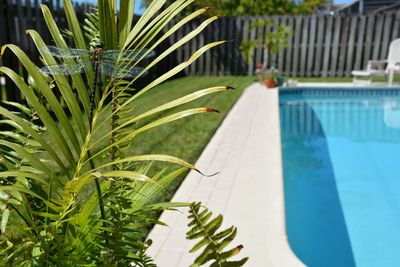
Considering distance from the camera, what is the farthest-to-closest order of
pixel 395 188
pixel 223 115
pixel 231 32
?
pixel 231 32 < pixel 223 115 < pixel 395 188

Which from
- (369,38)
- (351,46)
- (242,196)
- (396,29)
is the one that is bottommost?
(242,196)

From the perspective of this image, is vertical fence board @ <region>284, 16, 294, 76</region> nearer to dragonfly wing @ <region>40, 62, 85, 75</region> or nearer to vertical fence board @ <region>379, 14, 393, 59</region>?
vertical fence board @ <region>379, 14, 393, 59</region>

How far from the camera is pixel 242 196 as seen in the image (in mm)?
2945

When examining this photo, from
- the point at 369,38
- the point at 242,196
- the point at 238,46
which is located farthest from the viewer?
the point at 238,46

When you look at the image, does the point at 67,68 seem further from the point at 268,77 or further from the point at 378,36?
the point at 378,36

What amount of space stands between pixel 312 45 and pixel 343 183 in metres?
7.96

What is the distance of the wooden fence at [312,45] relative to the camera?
1127cm

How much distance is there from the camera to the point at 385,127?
7.07 meters

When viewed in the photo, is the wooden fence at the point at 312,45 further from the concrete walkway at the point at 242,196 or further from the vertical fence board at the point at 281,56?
the concrete walkway at the point at 242,196

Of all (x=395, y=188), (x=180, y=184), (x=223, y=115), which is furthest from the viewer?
(x=223, y=115)

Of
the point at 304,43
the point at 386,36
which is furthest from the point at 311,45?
the point at 386,36

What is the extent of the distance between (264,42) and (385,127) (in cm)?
524

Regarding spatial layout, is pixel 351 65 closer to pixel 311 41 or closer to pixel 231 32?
pixel 311 41

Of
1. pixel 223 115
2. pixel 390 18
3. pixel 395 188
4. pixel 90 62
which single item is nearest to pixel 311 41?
pixel 390 18
